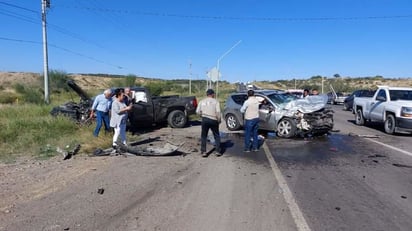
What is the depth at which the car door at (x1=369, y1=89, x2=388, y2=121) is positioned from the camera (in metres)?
16.9

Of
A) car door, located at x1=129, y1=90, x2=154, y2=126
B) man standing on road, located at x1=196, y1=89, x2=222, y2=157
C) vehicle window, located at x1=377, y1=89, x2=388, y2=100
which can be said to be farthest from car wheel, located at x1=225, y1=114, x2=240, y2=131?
vehicle window, located at x1=377, y1=89, x2=388, y2=100

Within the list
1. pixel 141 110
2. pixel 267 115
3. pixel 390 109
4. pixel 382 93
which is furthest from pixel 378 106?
pixel 141 110

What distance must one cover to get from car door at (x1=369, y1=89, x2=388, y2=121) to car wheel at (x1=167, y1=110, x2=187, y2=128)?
8.22 meters

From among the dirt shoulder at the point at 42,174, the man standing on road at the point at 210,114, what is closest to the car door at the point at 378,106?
the dirt shoulder at the point at 42,174

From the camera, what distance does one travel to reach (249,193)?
22.1 feet

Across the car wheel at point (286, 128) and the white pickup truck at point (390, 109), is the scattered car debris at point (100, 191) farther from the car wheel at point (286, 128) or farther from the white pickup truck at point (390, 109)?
the white pickup truck at point (390, 109)

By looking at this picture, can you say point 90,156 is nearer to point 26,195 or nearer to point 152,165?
point 152,165

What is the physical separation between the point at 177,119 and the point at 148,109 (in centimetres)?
176

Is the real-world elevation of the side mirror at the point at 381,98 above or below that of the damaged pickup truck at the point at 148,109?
above

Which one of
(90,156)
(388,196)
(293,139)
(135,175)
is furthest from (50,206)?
(293,139)

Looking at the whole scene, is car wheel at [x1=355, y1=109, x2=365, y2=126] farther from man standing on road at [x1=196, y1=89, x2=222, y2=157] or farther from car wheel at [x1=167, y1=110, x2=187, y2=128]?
man standing on road at [x1=196, y1=89, x2=222, y2=157]

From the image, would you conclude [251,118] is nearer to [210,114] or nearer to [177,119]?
[210,114]

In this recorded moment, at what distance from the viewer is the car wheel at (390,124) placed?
15.6m

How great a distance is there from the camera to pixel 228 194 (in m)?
6.67
